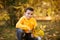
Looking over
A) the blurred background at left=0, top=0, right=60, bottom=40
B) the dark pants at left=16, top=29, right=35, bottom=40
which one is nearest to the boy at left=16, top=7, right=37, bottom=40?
the dark pants at left=16, top=29, right=35, bottom=40

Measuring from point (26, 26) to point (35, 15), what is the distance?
35 cm

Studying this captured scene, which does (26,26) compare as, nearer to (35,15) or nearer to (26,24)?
A: (26,24)

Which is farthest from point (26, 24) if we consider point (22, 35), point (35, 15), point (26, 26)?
point (35, 15)

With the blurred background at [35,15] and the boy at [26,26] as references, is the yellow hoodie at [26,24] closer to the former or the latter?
the boy at [26,26]

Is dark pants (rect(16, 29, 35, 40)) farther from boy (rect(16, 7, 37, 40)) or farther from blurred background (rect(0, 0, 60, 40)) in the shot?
blurred background (rect(0, 0, 60, 40))

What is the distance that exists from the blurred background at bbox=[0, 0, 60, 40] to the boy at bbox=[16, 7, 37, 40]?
0.27m

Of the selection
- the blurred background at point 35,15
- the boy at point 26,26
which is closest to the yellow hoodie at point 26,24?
the boy at point 26,26

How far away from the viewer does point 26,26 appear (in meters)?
1.93

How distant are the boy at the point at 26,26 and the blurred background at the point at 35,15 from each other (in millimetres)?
267

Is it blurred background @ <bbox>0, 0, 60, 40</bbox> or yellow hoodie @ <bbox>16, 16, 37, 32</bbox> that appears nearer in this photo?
yellow hoodie @ <bbox>16, 16, 37, 32</bbox>

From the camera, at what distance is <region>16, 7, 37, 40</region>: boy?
1.87 m

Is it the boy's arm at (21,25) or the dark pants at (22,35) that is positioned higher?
the boy's arm at (21,25)

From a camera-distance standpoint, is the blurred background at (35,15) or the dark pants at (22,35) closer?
the dark pants at (22,35)

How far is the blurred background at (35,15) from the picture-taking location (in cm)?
220
